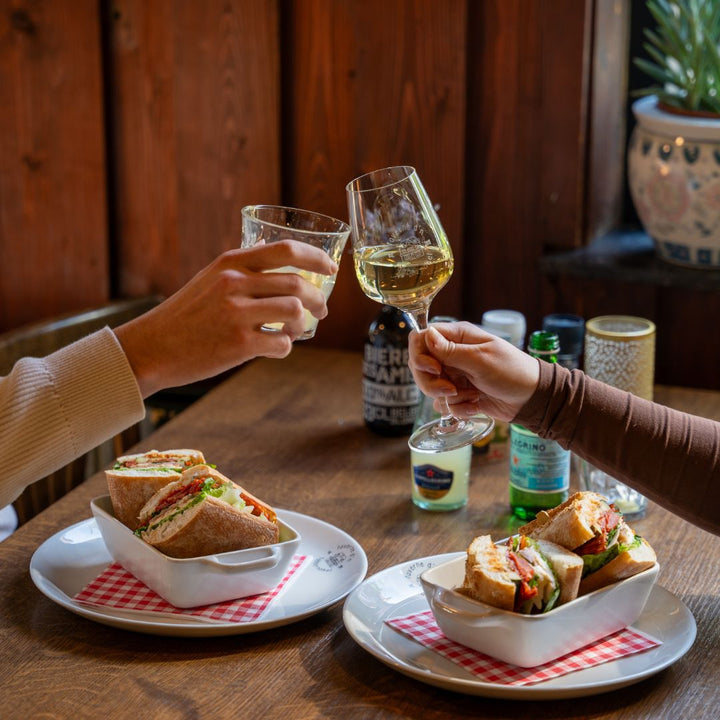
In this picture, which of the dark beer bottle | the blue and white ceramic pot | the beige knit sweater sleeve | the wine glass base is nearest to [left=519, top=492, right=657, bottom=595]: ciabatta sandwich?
the wine glass base

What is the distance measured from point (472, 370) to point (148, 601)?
45 cm

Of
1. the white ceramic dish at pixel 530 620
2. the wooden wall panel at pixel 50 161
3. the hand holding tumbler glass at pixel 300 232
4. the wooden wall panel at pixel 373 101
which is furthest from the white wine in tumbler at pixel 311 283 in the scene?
the wooden wall panel at pixel 50 161

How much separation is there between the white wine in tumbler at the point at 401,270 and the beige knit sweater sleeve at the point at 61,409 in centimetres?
30

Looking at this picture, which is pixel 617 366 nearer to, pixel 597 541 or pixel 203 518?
pixel 597 541

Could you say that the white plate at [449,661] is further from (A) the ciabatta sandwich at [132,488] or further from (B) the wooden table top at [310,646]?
(A) the ciabatta sandwich at [132,488]

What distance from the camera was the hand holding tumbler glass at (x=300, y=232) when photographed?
4.13 feet

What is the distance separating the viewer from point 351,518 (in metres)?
1.52

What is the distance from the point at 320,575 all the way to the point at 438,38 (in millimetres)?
1263

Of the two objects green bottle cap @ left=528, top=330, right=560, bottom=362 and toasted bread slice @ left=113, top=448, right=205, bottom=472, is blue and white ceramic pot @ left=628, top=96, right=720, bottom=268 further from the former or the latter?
toasted bread slice @ left=113, top=448, right=205, bottom=472

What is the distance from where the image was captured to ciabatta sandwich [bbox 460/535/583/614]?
107 centimetres

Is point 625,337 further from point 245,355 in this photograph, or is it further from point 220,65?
point 220,65

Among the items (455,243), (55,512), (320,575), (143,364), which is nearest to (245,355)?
(143,364)

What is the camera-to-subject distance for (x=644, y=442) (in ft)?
4.02

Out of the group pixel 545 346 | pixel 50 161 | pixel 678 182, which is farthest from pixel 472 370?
pixel 50 161
